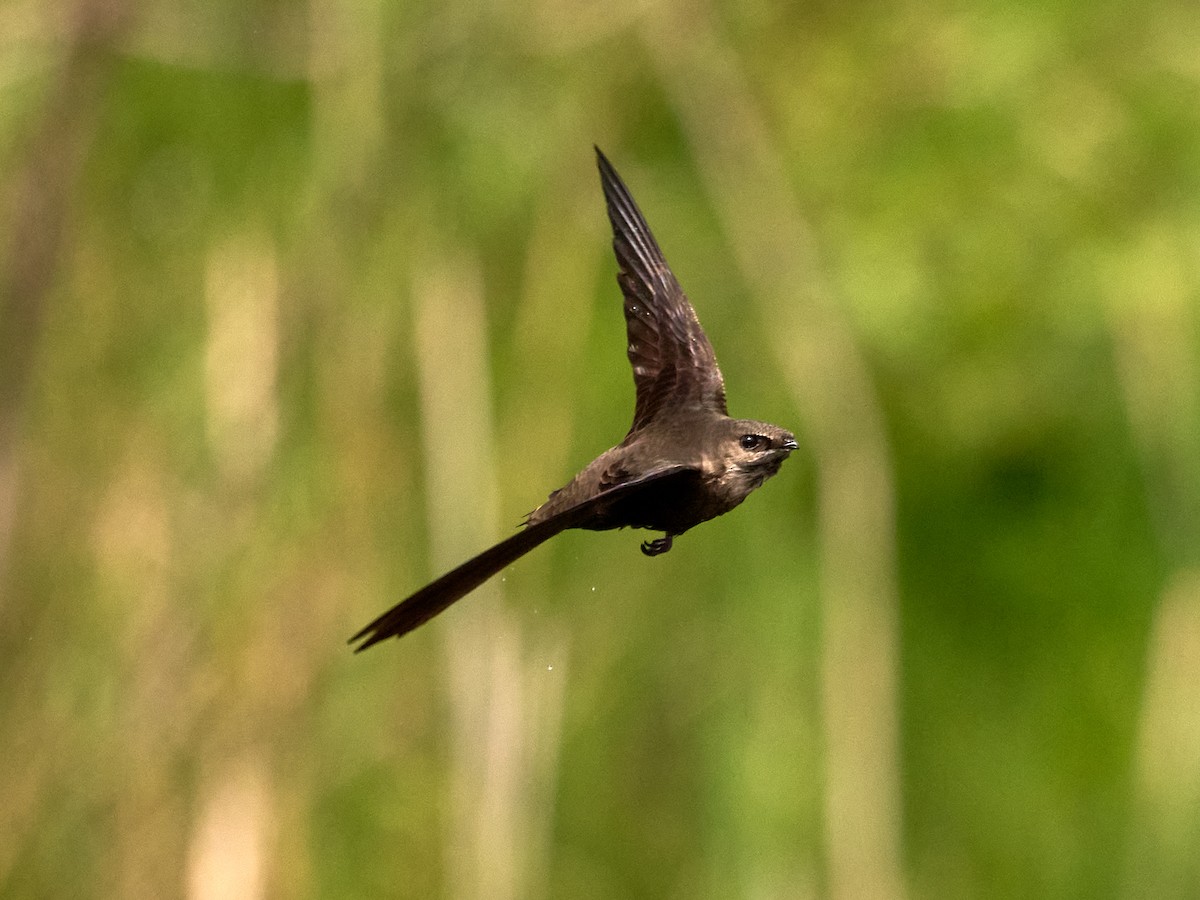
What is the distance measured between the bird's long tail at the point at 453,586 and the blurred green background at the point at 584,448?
183cm

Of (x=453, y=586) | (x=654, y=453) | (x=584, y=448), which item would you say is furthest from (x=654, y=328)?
(x=584, y=448)

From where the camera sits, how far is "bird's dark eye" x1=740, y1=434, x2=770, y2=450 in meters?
0.83

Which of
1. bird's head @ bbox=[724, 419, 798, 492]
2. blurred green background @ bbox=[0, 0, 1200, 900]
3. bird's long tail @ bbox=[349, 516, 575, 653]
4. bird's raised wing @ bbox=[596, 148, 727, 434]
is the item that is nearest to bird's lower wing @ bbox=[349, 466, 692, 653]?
bird's long tail @ bbox=[349, 516, 575, 653]

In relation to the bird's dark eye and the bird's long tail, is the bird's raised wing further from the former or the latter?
the bird's long tail

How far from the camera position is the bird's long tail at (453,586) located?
67 centimetres

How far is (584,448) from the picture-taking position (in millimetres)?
2912

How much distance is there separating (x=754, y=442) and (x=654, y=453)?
0.06 m

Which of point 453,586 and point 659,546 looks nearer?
point 453,586

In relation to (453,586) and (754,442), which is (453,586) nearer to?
(453,586)

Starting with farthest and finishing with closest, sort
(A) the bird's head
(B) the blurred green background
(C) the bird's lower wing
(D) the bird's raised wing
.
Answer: (B) the blurred green background < (D) the bird's raised wing < (A) the bird's head < (C) the bird's lower wing

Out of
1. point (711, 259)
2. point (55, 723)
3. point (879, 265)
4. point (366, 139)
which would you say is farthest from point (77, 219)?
point (879, 265)

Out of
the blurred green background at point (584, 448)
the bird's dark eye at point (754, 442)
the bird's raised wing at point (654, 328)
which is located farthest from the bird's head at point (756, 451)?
the blurred green background at point (584, 448)

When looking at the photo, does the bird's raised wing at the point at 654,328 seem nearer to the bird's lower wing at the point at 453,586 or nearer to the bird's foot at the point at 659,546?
the bird's foot at the point at 659,546

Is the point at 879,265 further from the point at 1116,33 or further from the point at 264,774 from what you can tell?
the point at 264,774
